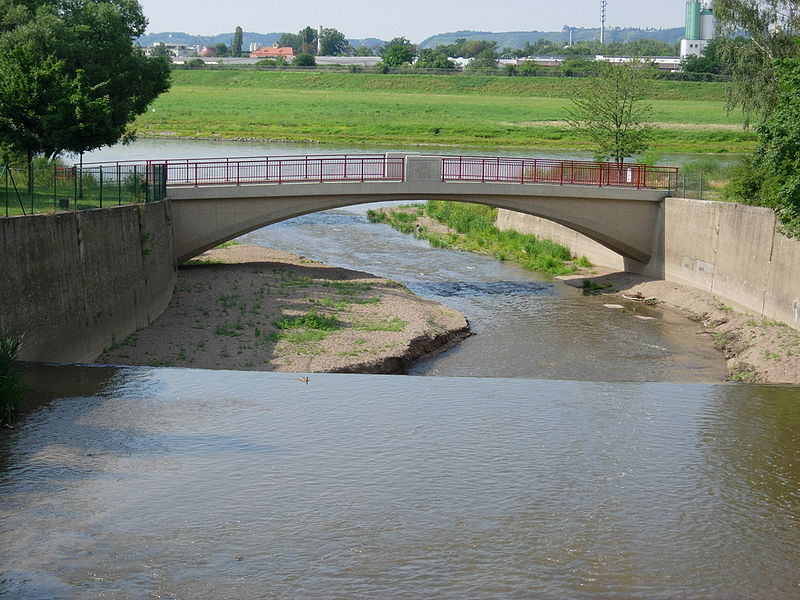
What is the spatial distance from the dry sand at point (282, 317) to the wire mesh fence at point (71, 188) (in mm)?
3615

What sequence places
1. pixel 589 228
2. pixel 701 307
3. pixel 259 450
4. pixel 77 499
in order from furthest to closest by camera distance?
pixel 589 228 < pixel 701 307 < pixel 259 450 < pixel 77 499

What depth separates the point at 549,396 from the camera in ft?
76.7

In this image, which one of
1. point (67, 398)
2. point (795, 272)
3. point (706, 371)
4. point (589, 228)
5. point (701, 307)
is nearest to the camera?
point (67, 398)

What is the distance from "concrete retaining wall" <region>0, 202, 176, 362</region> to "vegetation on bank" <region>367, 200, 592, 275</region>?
1959 centimetres

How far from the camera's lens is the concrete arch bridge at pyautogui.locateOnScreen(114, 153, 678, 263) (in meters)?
37.9

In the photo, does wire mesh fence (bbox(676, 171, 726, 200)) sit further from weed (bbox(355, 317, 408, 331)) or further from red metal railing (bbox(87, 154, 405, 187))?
weed (bbox(355, 317, 408, 331))

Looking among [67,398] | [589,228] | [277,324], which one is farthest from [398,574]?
[589,228]

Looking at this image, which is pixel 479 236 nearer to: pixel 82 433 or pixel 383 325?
pixel 383 325

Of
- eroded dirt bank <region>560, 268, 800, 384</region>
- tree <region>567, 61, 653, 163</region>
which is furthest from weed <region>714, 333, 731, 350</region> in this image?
tree <region>567, 61, 653, 163</region>

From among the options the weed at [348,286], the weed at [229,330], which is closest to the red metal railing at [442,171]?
the weed at [348,286]

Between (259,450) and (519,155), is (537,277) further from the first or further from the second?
(519,155)

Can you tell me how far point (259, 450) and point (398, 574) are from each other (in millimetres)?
5256

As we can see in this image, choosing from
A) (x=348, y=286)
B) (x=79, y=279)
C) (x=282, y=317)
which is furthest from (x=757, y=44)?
(x=79, y=279)

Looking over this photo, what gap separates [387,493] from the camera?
16.5m
